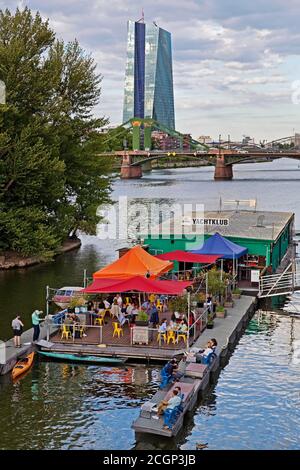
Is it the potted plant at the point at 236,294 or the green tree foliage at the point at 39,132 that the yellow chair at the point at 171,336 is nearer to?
the potted plant at the point at 236,294

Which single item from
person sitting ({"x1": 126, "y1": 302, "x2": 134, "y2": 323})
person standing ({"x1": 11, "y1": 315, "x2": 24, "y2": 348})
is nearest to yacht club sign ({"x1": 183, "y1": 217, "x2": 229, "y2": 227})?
person sitting ({"x1": 126, "y1": 302, "x2": 134, "y2": 323})

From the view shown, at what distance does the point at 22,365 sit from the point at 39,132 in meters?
27.7

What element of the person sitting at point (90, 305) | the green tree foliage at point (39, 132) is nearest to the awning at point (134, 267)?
the person sitting at point (90, 305)

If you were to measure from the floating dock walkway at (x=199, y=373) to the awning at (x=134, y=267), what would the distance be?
12.5 ft

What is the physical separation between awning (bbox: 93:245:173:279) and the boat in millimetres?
3040

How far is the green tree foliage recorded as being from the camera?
4606 cm

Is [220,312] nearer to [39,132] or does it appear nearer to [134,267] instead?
[134,267]

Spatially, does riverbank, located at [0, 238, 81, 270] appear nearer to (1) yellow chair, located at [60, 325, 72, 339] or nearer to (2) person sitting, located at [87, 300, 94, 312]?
(2) person sitting, located at [87, 300, 94, 312]

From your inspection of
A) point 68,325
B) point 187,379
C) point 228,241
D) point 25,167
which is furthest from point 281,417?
point 25,167

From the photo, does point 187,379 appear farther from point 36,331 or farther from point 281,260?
point 281,260

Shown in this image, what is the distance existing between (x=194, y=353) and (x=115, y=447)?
656cm

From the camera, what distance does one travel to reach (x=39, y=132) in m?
48.1

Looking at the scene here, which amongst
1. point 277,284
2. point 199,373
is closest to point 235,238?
point 277,284

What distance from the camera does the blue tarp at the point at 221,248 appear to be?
3581cm
